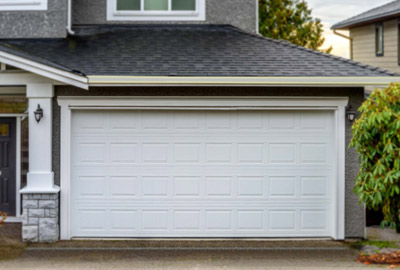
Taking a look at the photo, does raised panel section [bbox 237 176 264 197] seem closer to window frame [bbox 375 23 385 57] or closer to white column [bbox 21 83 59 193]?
white column [bbox 21 83 59 193]

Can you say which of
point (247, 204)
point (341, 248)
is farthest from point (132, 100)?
point (341, 248)

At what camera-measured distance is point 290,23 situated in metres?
35.5

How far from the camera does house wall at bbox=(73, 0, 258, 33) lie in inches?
559

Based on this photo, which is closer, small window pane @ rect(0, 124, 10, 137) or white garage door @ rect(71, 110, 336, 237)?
white garage door @ rect(71, 110, 336, 237)

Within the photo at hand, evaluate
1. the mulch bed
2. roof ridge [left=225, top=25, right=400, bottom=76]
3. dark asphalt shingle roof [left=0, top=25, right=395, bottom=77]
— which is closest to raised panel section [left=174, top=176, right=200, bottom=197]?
dark asphalt shingle roof [left=0, top=25, right=395, bottom=77]

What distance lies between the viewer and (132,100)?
459 inches


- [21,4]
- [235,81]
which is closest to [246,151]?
[235,81]

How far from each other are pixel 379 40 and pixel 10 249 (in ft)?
54.9

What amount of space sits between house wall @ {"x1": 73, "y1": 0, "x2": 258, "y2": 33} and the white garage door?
317 cm

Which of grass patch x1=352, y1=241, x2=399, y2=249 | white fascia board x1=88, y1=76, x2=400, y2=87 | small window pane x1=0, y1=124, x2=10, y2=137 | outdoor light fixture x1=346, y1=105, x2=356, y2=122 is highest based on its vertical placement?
white fascia board x1=88, y1=76, x2=400, y2=87

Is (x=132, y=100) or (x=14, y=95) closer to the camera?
(x=132, y=100)

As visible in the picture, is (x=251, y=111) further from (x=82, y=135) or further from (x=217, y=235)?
(x=82, y=135)

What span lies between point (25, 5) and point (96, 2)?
1718 mm

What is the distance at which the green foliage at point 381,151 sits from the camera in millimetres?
9849
